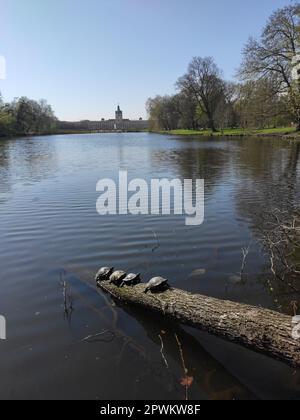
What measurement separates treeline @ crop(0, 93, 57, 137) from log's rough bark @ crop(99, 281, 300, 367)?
90.1 metres

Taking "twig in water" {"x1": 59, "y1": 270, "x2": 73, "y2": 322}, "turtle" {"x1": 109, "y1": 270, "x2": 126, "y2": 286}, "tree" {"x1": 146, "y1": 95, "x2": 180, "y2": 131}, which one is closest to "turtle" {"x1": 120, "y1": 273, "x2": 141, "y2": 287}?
"turtle" {"x1": 109, "y1": 270, "x2": 126, "y2": 286}

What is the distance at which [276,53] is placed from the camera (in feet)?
142

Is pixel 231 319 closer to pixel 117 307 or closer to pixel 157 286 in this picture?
pixel 157 286

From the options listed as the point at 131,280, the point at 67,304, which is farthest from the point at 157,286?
the point at 67,304

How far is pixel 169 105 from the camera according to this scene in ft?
363

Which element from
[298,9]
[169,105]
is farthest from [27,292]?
[169,105]

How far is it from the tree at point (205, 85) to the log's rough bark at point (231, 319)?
79772 mm

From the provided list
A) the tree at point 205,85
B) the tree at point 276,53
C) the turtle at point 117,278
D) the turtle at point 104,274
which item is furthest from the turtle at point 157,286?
the tree at point 205,85

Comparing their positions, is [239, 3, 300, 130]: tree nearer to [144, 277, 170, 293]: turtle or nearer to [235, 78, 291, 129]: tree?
[235, 78, 291, 129]: tree

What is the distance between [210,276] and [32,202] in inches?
370

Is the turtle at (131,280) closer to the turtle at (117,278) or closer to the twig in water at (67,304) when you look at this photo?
the turtle at (117,278)

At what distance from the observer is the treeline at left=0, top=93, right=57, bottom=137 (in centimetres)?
9169

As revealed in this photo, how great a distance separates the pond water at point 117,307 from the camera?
13.4 feet
